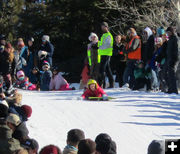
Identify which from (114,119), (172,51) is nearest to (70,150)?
(114,119)

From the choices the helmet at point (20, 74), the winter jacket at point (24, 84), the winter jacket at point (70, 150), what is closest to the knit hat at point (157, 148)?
the winter jacket at point (70, 150)

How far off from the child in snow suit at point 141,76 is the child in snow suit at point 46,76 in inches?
130

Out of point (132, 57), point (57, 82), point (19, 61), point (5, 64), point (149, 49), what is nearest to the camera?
point (149, 49)

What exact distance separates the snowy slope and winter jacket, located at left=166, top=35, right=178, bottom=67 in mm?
1030

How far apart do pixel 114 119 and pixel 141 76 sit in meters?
4.01

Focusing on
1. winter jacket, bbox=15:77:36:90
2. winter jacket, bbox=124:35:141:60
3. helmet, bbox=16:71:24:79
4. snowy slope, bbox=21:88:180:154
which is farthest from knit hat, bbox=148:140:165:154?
winter jacket, bbox=15:77:36:90

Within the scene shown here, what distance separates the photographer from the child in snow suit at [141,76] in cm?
1362

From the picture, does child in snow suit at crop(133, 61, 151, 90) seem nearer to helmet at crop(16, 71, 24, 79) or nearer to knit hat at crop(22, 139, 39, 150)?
helmet at crop(16, 71, 24, 79)

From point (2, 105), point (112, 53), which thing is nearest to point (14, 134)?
point (2, 105)

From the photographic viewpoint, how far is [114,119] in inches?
388

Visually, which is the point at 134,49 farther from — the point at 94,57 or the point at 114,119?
the point at 114,119

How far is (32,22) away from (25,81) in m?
10.1

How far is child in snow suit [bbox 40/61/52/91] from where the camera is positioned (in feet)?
52.2

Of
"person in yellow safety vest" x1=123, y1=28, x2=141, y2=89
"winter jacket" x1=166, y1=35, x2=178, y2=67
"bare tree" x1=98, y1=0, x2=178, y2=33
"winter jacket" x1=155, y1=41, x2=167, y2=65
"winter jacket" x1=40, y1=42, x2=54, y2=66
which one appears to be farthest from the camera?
"bare tree" x1=98, y1=0, x2=178, y2=33
